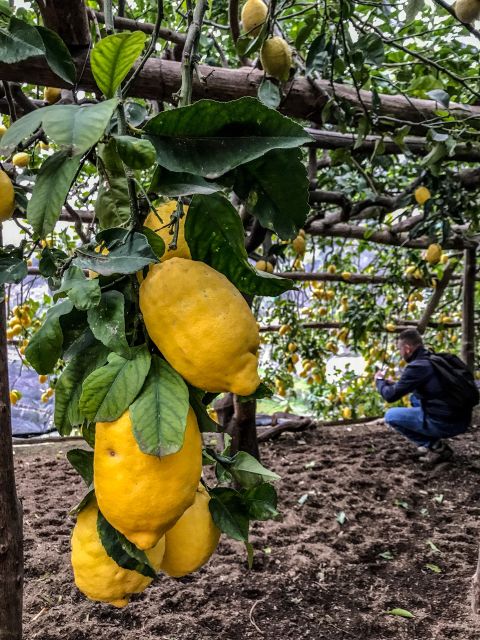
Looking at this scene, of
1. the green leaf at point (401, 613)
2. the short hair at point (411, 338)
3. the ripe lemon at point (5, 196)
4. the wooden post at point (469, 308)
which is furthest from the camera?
the wooden post at point (469, 308)

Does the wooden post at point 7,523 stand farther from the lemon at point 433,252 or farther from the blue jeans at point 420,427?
the blue jeans at point 420,427

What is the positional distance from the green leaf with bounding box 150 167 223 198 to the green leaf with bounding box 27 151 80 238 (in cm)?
7

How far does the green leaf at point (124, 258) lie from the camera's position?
523 mm

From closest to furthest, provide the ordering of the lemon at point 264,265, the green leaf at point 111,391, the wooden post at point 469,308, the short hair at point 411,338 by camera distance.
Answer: the green leaf at point 111,391 < the lemon at point 264,265 < the short hair at point 411,338 < the wooden post at point 469,308

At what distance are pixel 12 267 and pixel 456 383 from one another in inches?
156

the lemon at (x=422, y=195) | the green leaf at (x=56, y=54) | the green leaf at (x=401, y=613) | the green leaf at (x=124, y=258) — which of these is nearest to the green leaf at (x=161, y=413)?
the green leaf at (x=124, y=258)

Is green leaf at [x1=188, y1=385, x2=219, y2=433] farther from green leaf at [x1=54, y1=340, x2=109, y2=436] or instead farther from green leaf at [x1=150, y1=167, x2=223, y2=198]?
green leaf at [x1=150, y1=167, x2=223, y2=198]

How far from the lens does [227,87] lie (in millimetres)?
1926

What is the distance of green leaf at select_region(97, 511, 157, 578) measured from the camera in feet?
2.08

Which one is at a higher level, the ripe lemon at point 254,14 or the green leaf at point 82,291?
the ripe lemon at point 254,14

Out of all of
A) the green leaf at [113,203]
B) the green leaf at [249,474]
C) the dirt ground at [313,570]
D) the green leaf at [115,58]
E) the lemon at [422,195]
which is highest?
the green leaf at [115,58]

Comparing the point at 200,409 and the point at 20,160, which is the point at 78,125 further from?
the point at 20,160

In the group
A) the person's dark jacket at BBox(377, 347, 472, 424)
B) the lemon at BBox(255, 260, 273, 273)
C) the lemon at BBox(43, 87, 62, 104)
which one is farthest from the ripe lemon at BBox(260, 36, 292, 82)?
the person's dark jacket at BBox(377, 347, 472, 424)

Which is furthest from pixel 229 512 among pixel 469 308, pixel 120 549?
pixel 469 308
